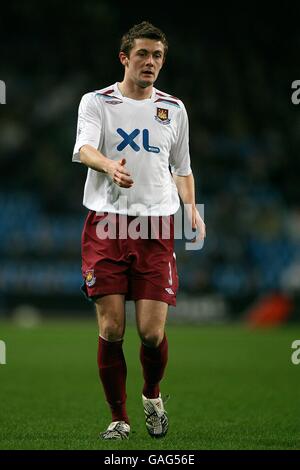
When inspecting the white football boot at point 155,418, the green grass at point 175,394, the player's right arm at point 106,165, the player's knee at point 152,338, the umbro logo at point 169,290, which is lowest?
the green grass at point 175,394

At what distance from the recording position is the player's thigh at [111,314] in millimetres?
5312

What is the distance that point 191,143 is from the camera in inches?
835

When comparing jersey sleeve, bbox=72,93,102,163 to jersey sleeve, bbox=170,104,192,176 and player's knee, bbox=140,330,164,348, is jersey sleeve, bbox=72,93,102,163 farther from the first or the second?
player's knee, bbox=140,330,164,348

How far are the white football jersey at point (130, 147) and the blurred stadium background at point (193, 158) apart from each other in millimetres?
8991

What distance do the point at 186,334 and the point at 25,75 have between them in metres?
9.36

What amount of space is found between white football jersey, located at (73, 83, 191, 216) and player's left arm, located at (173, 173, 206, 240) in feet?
0.69

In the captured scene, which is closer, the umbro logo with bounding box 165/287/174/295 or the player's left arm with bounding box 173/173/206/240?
the umbro logo with bounding box 165/287/174/295

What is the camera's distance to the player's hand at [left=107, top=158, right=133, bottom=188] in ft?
15.8

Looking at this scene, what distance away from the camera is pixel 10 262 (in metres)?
19.7

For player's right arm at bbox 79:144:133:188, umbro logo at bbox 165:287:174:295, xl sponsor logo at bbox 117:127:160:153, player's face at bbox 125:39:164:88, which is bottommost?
umbro logo at bbox 165:287:174:295

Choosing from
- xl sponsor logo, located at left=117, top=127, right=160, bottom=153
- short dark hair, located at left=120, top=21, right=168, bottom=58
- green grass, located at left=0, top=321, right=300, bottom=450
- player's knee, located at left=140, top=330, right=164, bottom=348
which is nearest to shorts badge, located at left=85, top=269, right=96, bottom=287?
player's knee, located at left=140, top=330, right=164, bottom=348

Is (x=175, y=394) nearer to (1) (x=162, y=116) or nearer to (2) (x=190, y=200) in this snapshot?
(2) (x=190, y=200)

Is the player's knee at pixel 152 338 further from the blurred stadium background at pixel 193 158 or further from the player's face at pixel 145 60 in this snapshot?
the blurred stadium background at pixel 193 158

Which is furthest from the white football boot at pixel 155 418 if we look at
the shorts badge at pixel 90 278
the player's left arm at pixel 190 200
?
the player's left arm at pixel 190 200
